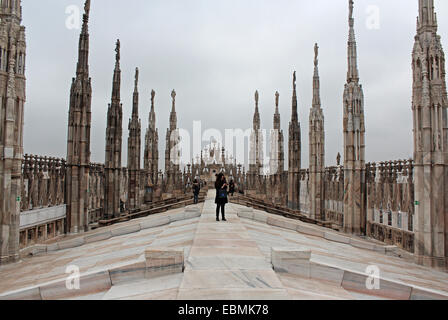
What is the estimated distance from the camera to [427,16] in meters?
11.1

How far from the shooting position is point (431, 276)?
905 cm

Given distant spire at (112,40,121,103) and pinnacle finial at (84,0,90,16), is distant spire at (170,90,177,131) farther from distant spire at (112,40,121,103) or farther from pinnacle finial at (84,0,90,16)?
pinnacle finial at (84,0,90,16)

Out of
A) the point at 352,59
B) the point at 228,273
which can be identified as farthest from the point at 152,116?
the point at 228,273

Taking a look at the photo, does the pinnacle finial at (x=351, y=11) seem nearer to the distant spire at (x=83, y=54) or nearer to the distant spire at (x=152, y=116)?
the distant spire at (x=83, y=54)

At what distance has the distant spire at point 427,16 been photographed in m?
11.1

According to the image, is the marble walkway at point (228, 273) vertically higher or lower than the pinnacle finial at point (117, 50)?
lower

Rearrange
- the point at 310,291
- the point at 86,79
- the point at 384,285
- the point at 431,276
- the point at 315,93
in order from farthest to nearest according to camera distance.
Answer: the point at 315,93
the point at 86,79
the point at 431,276
the point at 384,285
the point at 310,291

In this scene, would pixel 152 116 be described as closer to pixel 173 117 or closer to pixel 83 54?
pixel 173 117

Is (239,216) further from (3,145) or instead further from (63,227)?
(63,227)

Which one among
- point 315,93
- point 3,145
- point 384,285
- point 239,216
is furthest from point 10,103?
point 315,93

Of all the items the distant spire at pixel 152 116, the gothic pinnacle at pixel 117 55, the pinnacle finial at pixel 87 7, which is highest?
the pinnacle finial at pixel 87 7

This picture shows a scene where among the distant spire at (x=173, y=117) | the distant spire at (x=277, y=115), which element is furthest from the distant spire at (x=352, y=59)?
the distant spire at (x=173, y=117)

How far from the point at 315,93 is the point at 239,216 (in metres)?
12.3

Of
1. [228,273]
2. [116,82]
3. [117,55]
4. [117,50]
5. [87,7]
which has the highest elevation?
[87,7]
